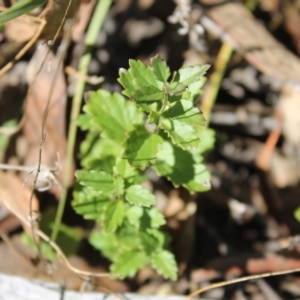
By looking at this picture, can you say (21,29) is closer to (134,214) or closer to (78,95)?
(78,95)

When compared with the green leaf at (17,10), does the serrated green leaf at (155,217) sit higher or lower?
lower

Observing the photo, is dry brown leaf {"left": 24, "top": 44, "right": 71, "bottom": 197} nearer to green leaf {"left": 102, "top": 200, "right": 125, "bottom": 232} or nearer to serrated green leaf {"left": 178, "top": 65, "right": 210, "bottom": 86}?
green leaf {"left": 102, "top": 200, "right": 125, "bottom": 232}

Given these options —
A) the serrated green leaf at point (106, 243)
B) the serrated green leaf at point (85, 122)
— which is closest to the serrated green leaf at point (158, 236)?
the serrated green leaf at point (106, 243)

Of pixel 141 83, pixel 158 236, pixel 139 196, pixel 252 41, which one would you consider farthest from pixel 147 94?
pixel 252 41

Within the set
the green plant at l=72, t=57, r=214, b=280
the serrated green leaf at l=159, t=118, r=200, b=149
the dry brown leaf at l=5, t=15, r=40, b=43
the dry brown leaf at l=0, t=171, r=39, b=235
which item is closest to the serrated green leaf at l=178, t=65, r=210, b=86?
the green plant at l=72, t=57, r=214, b=280

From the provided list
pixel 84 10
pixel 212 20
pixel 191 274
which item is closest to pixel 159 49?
pixel 212 20

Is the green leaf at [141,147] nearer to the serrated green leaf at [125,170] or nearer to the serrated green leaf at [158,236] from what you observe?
the serrated green leaf at [125,170]

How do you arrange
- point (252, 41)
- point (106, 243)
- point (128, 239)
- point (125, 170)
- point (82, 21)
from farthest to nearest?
point (252, 41)
point (82, 21)
point (106, 243)
point (128, 239)
point (125, 170)

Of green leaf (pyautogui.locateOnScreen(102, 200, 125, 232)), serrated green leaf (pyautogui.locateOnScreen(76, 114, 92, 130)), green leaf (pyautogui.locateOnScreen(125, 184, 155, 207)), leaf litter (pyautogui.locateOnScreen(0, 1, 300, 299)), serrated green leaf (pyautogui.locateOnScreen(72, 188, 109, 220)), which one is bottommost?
leaf litter (pyautogui.locateOnScreen(0, 1, 300, 299))
